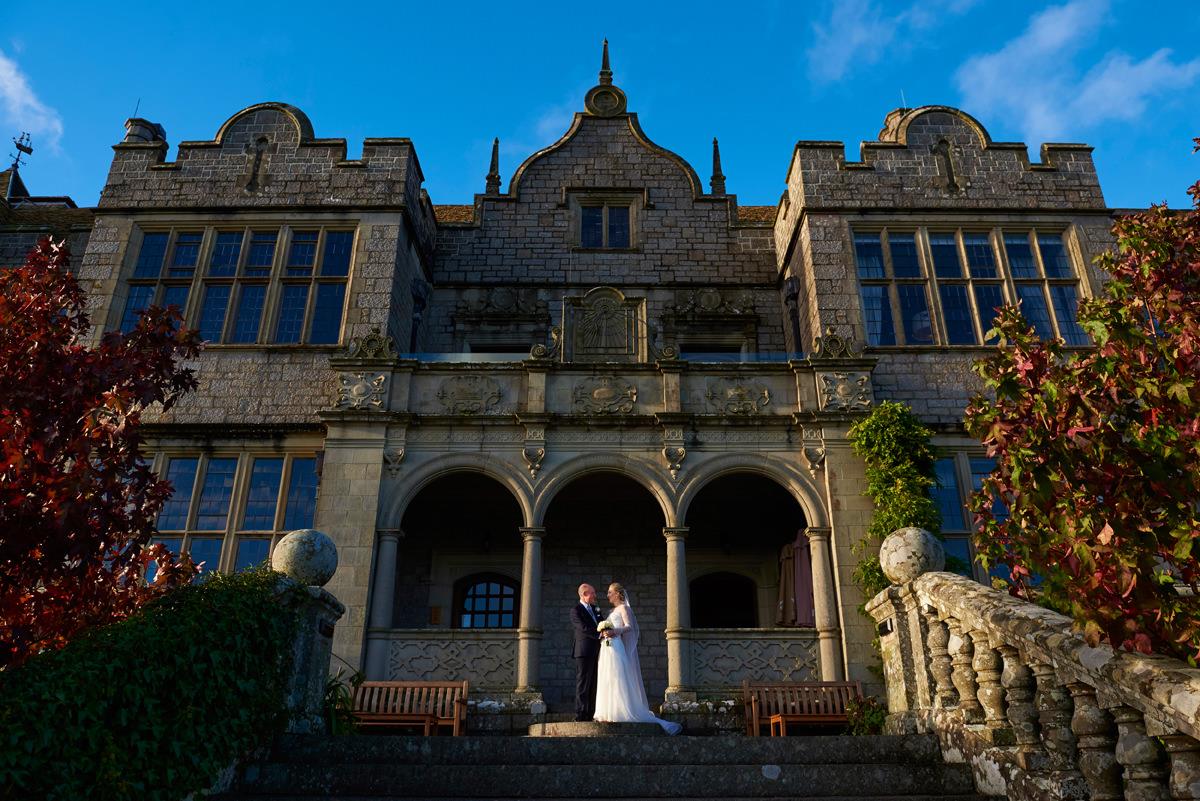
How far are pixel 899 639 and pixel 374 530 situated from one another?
6.20 meters

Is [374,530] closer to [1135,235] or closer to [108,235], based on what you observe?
[108,235]

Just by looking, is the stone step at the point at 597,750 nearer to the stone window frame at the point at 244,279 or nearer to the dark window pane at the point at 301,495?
the dark window pane at the point at 301,495

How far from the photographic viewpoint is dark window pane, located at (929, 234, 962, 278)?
1268 cm

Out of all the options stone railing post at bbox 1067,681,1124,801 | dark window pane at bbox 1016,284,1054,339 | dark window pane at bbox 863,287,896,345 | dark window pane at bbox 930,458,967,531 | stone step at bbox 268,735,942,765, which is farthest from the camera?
dark window pane at bbox 1016,284,1054,339

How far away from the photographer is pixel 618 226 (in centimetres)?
1514

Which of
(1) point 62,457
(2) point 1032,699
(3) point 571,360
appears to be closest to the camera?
(2) point 1032,699

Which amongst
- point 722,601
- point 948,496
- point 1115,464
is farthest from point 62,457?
point 722,601

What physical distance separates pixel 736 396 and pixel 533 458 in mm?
2768

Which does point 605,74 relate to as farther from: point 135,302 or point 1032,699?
point 1032,699

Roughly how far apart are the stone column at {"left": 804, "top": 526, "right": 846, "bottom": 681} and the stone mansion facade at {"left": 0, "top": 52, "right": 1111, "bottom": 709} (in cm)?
4

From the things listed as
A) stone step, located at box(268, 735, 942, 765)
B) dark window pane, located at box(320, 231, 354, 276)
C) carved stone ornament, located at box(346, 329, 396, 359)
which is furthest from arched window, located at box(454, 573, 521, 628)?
stone step, located at box(268, 735, 942, 765)

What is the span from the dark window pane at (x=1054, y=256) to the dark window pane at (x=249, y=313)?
11851 mm

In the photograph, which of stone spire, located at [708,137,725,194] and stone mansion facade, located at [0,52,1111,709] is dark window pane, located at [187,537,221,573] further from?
stone spire, located at [708,137,725,194]

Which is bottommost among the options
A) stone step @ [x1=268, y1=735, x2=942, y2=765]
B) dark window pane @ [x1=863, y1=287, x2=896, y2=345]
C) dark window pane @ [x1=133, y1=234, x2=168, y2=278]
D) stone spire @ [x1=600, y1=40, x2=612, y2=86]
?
stone step @ [x1=268, y1=735, x2=942, y2=765]
